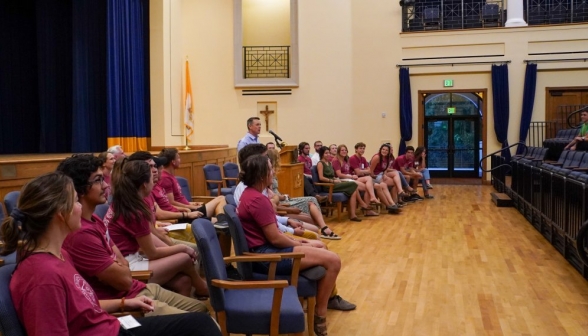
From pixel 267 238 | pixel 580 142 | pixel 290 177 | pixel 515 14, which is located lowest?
pixel 267 238

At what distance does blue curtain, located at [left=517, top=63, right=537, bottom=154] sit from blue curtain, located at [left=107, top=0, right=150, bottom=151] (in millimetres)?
8589

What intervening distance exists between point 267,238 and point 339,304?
95cm

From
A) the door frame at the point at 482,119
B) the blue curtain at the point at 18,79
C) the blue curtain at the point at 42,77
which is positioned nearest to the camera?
the blue curtain at the point at 42,77

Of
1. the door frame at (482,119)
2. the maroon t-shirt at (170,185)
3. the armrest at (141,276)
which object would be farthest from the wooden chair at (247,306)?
the door frame at (482,119)

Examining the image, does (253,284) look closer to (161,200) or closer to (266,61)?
(161,200)

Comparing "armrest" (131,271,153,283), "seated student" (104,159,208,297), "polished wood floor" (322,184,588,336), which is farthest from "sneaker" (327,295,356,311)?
"armrest" (131,271,153,283)

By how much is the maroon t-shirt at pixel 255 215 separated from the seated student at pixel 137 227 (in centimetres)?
41

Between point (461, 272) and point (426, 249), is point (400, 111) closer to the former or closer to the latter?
point (426, 249)

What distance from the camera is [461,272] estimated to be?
16.1 ft

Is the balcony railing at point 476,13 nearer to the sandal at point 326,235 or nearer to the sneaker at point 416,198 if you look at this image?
the sneaker at point 416,198

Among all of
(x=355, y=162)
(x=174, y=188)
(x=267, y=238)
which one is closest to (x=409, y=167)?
(x=355, y=162)

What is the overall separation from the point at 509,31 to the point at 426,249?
28.5 ft

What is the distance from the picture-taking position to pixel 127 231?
307cm

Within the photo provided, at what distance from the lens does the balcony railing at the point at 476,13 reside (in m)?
12.8
